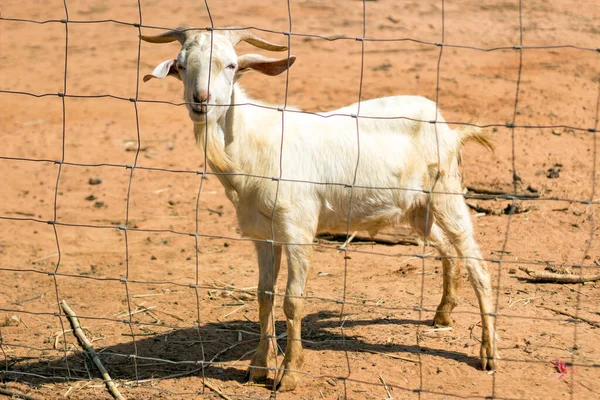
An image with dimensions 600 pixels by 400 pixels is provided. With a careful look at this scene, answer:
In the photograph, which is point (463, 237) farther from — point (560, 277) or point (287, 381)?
point (287, 381)

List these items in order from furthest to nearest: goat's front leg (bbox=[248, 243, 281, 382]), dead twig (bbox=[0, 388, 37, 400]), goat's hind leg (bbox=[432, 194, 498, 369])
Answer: goat's hind leg (bbox=[432, 194, 498, 369]) → goat's front leg (bbox=[248, 243, 281, 382]) → dead twig (bbox=[0, 388, 37, 400])

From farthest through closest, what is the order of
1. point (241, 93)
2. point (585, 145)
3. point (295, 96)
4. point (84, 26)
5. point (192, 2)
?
point (192, 2) < point (84, 26) < point (295, 96) < point (585, 145) < point (241, 93)

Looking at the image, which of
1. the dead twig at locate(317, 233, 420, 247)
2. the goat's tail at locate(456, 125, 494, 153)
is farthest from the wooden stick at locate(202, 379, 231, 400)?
the dead twig at locate(317, 233, 420, 247)

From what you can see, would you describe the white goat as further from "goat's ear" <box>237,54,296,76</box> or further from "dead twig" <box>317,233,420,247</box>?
"dead twig" <box>317,233,420,247</box>

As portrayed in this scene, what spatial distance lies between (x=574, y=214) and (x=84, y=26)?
1146 cm

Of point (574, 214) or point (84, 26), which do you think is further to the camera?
point (84, 26)

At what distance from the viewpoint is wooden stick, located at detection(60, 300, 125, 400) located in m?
5.14

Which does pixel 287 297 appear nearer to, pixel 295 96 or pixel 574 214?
pixel 574 214

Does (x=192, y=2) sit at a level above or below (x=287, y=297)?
above

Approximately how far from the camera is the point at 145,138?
11094 mm

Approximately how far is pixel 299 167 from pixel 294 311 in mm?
967

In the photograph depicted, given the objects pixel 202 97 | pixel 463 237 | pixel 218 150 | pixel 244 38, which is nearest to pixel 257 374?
pixel 218 150

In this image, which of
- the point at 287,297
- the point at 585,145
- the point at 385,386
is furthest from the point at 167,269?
the point at 585,145

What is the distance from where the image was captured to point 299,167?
17.9 feet
